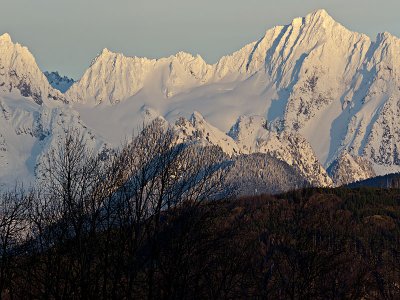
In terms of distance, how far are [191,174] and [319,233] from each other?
21387 millimetres

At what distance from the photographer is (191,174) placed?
66.9 meters

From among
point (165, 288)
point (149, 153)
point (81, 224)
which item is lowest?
point (165, 288)

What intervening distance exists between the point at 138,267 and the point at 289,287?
17.4m

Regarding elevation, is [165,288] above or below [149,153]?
below

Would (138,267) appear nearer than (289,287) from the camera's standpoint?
Yes

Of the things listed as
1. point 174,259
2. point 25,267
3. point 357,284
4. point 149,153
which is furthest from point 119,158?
point 357,284

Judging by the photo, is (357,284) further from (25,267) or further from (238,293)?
(25,267)

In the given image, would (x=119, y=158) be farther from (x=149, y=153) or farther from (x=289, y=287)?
(x=289, y=287)

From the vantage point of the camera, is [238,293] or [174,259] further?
[238,293]

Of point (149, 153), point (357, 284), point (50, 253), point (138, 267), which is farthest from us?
point (357, 284)

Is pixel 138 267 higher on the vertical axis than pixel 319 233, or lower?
lower

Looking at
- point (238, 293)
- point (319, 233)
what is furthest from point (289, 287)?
point (319, 233)

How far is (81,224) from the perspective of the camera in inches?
2479

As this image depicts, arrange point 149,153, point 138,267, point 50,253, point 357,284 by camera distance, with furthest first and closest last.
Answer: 1. point 357,284
2. point 50,253
3. point 149,153
4. point 138,267
